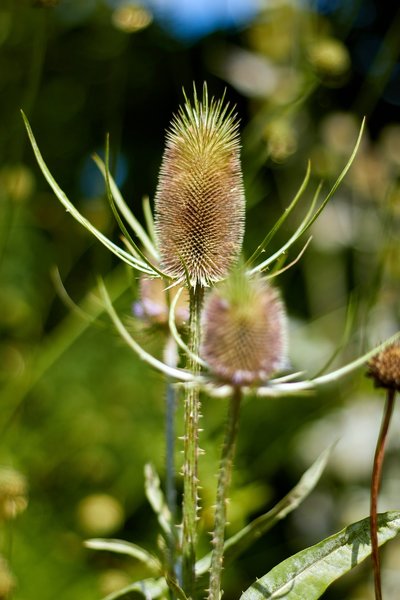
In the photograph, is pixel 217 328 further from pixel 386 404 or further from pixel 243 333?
pixel 386 404

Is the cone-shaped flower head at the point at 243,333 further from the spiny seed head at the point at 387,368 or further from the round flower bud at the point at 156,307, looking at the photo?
the round flower bud at the point at 156,307

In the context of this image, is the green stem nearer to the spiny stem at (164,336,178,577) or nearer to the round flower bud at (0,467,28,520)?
the spiny stem at (164,336,178,577)

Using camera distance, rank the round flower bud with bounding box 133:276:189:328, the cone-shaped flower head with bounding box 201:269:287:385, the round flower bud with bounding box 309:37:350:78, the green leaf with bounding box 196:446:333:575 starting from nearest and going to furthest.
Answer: the cone-shaped flower head with bounding box 201:269:287:385 < the green leaf with bounding box 196:446:333:575 < the round flower bud with bounding box 133:276:189:328 < the round flower bud with bounding box 309:37:350:78

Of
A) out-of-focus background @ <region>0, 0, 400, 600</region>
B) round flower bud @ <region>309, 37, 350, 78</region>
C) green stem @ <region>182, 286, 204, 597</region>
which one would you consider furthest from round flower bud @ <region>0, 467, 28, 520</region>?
round flower bud @ <region>309, 37, 350, 78</region>

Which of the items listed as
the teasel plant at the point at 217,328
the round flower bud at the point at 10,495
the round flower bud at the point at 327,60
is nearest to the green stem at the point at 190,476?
the teasel plant at the point at 217,328

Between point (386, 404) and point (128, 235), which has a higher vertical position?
point (128, 235)

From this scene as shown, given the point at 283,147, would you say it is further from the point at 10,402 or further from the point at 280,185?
the point at 280,185

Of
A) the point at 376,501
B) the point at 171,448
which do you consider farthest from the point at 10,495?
the point at 376,501
